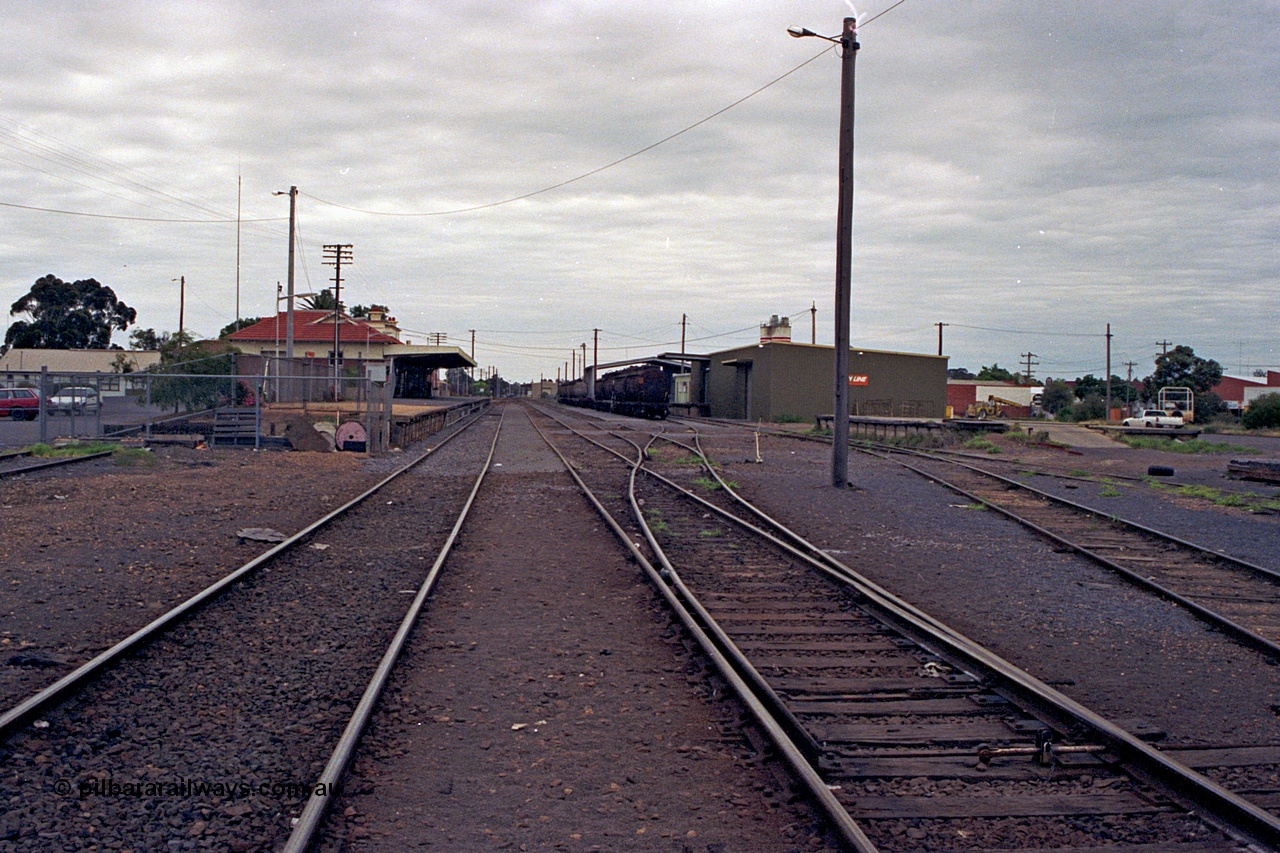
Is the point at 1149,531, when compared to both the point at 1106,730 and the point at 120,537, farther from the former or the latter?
the point at 120,537

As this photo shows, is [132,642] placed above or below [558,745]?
above

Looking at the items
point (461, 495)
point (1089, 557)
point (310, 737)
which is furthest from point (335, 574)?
point (1089, 557)

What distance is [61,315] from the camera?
81.1m

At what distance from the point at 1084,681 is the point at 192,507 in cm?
1215

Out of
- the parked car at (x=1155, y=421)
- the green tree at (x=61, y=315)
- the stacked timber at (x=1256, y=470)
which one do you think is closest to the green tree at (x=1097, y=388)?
the parked car at (x=1155, y=421)

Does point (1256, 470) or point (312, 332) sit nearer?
point (1256, 470)

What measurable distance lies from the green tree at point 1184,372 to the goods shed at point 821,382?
40.7 metres

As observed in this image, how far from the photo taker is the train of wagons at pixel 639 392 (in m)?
52.0

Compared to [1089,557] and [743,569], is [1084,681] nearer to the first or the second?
[743,569]

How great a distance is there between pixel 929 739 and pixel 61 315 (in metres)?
92.2

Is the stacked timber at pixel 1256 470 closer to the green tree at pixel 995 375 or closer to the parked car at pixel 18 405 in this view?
the parked car at pixel 18 405

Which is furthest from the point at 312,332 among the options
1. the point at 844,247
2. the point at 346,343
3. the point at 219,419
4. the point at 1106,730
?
the point at 1106,730

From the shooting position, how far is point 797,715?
528 centimetres

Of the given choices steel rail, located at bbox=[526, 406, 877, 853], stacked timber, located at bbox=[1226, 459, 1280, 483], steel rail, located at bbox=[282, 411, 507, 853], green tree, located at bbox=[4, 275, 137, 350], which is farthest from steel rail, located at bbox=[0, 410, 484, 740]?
green tree, located at bbox=[4, 275, 137, 350]
